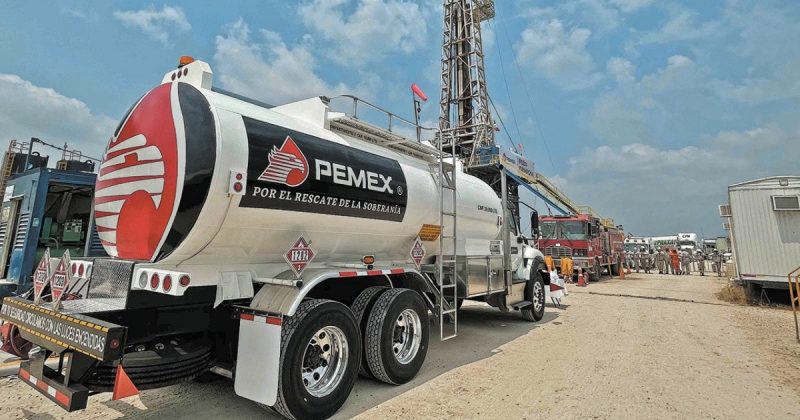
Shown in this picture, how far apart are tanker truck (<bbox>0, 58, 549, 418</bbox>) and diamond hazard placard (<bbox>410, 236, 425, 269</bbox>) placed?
833 millimetres

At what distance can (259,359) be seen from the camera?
3609 mm

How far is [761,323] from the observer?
916cm

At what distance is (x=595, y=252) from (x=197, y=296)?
21145 millimetres

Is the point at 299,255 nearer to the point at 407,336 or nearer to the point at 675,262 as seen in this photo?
the point at 407,336

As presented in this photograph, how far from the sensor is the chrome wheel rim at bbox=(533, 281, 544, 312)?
931cm

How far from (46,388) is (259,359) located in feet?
5.33

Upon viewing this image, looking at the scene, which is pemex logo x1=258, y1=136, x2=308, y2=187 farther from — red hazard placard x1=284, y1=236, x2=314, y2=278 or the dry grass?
the dry grass

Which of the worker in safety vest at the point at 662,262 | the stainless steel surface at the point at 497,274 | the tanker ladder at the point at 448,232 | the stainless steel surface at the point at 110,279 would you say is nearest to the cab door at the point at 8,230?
the stainless steel surface at the point at 110,279

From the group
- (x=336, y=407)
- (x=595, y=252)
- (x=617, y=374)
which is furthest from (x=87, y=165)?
(x=595, y=252)

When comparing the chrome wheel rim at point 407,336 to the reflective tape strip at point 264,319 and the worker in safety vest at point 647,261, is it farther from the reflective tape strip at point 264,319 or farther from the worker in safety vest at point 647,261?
the worker in safety vest at point 647,261

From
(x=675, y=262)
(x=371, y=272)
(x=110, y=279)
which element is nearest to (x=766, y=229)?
(x=371, y=272)

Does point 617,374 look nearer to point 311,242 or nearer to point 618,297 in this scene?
point 311,242

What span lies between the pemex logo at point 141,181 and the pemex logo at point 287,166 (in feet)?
2.63

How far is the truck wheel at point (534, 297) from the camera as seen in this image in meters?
9.13
